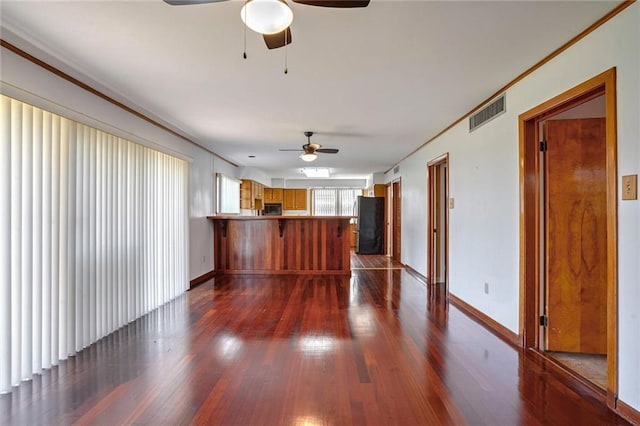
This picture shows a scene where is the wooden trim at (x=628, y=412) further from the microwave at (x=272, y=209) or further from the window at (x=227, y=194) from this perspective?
the microwave at (x=272, y=209)

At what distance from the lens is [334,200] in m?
12.3

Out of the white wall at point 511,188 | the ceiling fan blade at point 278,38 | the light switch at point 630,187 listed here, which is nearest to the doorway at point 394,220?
the white wall at point 511,188

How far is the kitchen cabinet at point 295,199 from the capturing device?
1205 cm

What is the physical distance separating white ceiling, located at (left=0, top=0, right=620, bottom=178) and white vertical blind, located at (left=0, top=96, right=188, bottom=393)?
572 mm

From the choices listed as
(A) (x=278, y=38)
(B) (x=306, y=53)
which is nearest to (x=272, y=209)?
(B) (x=306, y=53)

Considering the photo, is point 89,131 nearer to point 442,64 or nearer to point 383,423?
point 442,64

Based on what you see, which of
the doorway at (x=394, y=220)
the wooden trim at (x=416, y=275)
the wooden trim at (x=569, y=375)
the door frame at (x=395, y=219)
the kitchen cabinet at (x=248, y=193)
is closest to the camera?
the wooden trim at (x=569, y=375)

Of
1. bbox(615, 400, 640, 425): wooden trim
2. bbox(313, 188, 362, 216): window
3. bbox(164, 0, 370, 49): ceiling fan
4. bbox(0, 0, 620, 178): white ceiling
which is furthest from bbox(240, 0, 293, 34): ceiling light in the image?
bbox(313, 188, 362, 216): window

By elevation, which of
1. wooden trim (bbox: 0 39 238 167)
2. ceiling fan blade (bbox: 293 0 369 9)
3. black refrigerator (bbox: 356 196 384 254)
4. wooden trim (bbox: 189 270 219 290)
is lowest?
wooden trim (bbox: 189 270 219 290)

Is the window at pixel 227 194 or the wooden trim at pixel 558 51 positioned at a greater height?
the wooden trim at pixel 558 51

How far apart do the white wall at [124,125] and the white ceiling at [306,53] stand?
142mm

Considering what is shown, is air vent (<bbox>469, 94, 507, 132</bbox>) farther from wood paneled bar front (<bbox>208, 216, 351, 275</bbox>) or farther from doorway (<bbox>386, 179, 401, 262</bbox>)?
doorway (<bbox>386, 179, 401, 262</bbox>)

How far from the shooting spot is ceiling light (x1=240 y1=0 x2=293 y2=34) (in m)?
1.50

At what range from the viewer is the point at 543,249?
9.52ft
